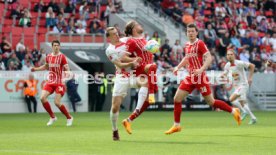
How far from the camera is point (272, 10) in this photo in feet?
154

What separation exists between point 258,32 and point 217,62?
16.8 ft

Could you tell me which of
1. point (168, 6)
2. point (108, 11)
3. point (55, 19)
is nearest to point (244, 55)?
point (168, 6)

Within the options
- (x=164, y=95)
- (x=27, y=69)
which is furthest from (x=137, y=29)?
(x=164, y=95)

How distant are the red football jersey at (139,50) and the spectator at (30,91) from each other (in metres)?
17.4

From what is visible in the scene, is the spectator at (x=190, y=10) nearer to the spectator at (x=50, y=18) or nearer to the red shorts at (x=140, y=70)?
the spectator at (x=50, y=18)

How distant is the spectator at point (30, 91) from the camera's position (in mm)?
34219

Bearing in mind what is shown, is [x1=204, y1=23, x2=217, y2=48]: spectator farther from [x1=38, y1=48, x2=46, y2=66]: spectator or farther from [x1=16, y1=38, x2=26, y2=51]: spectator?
[x1=16, y1=38, x2=26, y2=51]: spectator

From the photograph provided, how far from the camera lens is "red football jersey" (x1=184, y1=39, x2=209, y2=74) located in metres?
17.8

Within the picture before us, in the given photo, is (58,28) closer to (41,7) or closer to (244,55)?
(41,7)

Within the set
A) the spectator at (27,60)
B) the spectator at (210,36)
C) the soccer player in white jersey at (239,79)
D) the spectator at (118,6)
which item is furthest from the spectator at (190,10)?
the soccer player in white jersey at (239,79)

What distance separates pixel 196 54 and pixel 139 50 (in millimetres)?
1390

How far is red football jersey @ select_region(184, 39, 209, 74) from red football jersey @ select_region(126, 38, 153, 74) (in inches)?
38.4

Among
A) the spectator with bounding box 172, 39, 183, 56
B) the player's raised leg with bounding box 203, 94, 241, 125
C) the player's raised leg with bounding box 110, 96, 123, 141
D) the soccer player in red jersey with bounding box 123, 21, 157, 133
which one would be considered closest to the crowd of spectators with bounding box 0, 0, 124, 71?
the spectator with bounding box 172, 39, 183, 56

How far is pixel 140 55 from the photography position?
17.3 metres
